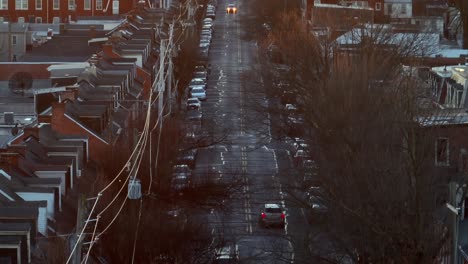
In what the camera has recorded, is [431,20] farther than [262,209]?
Yes

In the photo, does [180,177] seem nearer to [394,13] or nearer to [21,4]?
[394,13]

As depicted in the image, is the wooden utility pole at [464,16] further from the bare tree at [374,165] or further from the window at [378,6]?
the bare tree at [374,165]

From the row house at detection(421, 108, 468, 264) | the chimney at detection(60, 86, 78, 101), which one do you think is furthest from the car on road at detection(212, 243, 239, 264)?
the chimney at detection(60, 86, 78, 101)

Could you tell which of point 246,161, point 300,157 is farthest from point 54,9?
point 300,157

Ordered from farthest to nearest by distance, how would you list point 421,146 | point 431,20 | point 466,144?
point 431,20 < point 466,144 < point 421,146

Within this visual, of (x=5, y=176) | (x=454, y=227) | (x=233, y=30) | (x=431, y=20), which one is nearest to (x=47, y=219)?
(x=5, y=176)

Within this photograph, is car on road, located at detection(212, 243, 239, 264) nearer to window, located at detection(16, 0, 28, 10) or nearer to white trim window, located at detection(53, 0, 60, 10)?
white trim window, located at detection(53, 0, 60, 10)

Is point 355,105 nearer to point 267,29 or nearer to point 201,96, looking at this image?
point 201,96
